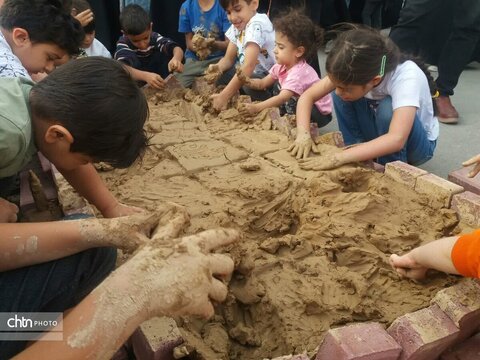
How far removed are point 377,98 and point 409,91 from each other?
1.03 ft

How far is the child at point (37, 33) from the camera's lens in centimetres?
231

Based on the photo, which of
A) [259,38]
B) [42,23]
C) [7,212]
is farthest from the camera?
[259,38]

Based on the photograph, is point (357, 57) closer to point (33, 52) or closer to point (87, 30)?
point (33, 52)

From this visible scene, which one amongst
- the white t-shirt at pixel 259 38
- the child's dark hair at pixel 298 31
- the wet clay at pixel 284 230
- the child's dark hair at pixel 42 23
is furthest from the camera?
the white t-shirt at pixel 259 38

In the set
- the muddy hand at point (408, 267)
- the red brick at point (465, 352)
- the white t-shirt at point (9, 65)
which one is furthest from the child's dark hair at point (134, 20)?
the red brick at point (465, 352)

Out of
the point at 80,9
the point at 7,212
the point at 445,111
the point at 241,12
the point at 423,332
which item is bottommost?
the point at 445,111

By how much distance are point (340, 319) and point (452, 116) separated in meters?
2.92

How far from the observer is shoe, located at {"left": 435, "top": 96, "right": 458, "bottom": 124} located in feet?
12.8

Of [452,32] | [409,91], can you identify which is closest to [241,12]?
[409,91]

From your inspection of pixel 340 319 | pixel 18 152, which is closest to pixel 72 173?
pixel 18 152

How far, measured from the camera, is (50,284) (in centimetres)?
132

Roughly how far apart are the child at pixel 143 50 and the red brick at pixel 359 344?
282cm

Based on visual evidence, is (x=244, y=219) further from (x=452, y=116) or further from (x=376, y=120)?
(x=452, y=116)

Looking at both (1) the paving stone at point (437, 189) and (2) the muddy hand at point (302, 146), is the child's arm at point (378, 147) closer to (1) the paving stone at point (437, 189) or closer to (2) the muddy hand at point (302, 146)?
(2) the muddy hand at point (302, 146)
